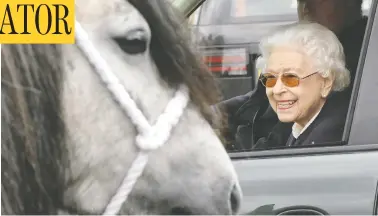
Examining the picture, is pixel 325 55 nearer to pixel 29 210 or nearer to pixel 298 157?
pixel 298 157

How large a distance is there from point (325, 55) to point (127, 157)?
0.67m

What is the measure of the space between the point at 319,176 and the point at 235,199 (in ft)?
0.84

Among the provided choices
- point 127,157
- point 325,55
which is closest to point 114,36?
point 127,157

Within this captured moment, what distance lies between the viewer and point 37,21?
1622 millimetres

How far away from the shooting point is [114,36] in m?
1.63

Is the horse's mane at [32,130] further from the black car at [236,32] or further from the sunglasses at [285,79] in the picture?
the sunglasses at [285,79]

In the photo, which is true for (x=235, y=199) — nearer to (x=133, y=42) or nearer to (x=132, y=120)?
(x=132, y=120)

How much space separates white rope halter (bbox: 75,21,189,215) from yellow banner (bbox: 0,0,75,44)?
1.4 inches

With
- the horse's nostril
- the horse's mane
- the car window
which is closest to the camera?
the horse's mane

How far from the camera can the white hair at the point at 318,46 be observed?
1.76 metres

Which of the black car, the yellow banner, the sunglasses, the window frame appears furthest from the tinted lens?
the yellow banner

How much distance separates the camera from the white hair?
1765 mm

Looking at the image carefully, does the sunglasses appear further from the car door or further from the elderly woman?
the car door

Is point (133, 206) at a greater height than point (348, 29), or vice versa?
point (348, 29)
